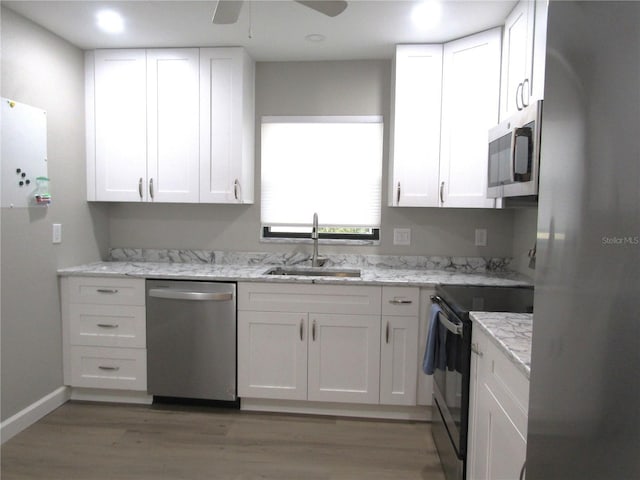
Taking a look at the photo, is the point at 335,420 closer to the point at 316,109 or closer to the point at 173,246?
the point at 173,246

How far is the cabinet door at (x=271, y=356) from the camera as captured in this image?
2.77 m

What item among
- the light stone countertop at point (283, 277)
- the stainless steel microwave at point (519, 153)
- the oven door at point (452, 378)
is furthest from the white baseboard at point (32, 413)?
the stainless steel microwave at point (519, 153)

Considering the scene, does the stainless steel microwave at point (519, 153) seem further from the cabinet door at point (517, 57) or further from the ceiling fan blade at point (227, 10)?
the ceiling fan blade at point (227, 10)

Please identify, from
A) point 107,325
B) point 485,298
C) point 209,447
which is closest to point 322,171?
point 485,298

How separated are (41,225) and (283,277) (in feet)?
5.15

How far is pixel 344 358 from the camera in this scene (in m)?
2.76

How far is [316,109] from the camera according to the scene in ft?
10.8

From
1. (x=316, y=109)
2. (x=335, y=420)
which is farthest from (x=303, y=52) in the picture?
(x=335, y=420)

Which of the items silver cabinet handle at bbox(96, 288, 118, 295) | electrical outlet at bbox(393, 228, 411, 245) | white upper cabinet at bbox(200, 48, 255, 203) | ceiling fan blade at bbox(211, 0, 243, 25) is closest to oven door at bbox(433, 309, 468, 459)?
electrical outlet at bbox(393, 228, 411, 245)

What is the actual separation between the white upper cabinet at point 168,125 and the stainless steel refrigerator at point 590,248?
99.4 inches

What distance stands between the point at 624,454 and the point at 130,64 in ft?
11.2

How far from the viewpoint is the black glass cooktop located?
1.94 metres

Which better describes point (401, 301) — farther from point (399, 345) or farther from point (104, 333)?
point (104, 333)
